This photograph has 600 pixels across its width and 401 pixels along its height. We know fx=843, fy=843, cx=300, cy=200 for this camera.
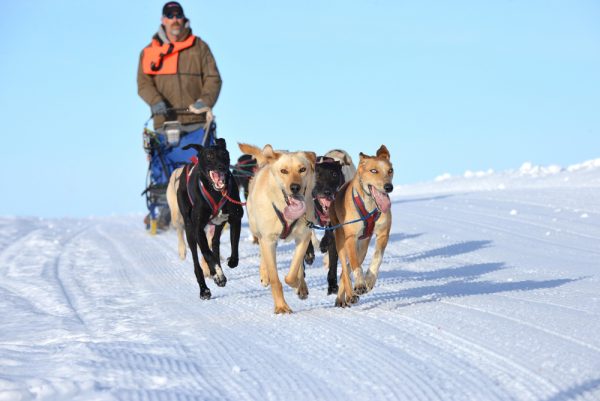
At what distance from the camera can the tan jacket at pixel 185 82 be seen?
1250 cm

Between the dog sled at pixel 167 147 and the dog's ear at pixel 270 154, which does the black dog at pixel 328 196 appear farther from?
the dog sled at pixel 167 147

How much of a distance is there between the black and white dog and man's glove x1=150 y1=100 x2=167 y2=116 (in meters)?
4.61

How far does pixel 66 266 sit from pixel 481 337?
21.0 ft

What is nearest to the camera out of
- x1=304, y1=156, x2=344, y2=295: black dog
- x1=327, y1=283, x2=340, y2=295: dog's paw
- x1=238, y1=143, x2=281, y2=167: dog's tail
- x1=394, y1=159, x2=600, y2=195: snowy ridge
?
x1=238, y1=143, x2=281, y2=167: dog's tail

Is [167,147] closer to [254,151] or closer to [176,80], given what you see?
[176,80]

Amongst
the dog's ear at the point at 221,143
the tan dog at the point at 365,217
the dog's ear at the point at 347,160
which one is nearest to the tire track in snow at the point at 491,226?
the dog's ear at the point at 347,160

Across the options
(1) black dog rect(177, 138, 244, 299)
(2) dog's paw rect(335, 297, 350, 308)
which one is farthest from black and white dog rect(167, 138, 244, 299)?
(2) dog's paw rect(335, 297, 350, 308)

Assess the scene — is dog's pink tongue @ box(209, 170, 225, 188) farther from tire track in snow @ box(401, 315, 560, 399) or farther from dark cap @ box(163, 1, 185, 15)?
dark cap @ box(163, 1, 185, 15)

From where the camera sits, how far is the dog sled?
12.1 m

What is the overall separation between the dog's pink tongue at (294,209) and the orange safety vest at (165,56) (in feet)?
23.6

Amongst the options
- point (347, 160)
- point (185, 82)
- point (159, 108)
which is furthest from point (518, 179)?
point (347, 160)

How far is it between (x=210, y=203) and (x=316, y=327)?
226 centimetres

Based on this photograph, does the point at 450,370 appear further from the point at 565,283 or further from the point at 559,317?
the point at 565,283

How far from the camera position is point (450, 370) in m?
4.23
